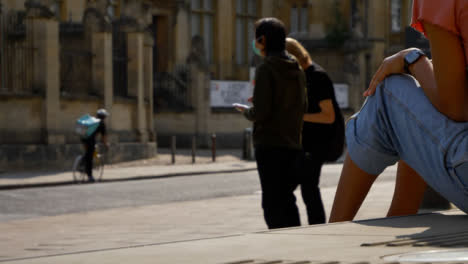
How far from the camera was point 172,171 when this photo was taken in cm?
2228

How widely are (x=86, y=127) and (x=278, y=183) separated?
13.1 m

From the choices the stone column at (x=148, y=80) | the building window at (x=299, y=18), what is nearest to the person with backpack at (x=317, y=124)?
the stone column at (x=148, y=80)

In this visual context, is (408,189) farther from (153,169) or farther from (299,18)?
(299,18)

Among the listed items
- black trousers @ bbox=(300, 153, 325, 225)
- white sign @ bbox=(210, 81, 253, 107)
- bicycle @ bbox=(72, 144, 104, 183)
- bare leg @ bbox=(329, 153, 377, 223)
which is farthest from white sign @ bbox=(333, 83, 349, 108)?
bare leg @ bbox=(329, 153, 377, 223)

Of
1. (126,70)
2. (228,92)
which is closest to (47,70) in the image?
(126,70)

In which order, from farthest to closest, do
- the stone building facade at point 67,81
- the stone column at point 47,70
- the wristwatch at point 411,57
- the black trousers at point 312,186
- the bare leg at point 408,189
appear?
1. the stone column at point 47,70
2. the stone building facade at point 67,81
3. the black trousers at point 312,186
4. the bare leg at point 408,189
5. the wristwatch at point 411,57

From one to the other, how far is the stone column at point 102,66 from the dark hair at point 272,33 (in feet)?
62.8

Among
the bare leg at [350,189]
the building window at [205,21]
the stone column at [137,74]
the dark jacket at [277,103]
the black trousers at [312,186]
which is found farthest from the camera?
the building window at [205,21]

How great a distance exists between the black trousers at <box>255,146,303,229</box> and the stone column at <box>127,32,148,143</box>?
20803 millimetres

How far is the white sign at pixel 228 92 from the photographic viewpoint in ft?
109

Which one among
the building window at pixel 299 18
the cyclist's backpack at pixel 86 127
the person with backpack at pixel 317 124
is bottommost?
the building window at pixel 299 18

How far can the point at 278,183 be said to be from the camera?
21.8ft

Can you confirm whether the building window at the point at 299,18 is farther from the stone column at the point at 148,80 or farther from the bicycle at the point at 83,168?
the bicycle at the point at 83,168

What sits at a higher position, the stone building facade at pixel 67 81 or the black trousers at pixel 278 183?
the black trousers at pixel 278 183
